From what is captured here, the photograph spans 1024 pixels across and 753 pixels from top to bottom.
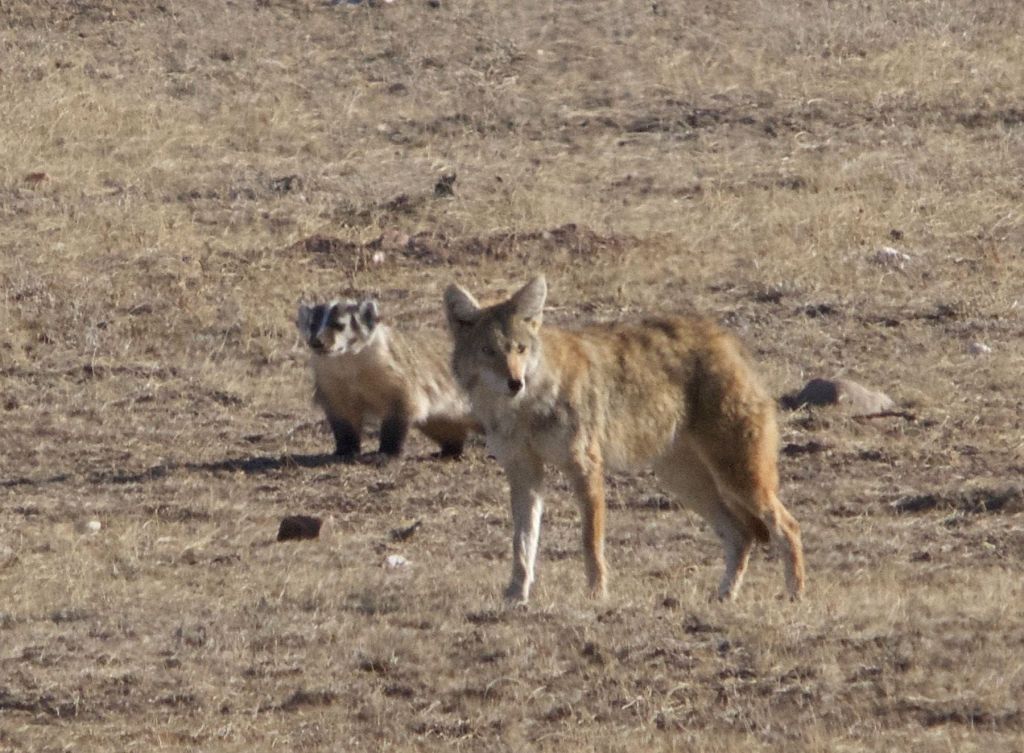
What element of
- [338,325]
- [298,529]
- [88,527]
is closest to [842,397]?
[338,325]

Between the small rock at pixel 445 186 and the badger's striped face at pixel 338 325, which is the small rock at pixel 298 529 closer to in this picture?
the badger's striped face at pixel 338 325

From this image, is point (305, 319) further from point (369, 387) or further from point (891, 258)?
point (891, 258)

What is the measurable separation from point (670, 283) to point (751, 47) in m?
6.65

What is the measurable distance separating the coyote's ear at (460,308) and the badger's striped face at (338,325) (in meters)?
4.19

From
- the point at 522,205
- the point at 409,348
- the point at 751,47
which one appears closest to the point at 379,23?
the point at 751,47

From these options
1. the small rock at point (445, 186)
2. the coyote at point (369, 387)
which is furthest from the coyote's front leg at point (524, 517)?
the small rock at point (445, 186)

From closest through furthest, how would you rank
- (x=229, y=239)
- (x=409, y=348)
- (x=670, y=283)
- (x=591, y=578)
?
(x=591, y=578) → (x=409, y=348) → (x=670, y=283) → (x=229, y=239)

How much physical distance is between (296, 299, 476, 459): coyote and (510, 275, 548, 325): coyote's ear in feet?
14.1

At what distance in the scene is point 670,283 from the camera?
52.7 ft

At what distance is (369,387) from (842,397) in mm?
3067

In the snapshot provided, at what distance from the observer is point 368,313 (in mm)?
13656

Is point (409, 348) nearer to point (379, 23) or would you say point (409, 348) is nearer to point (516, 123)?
point (516, 123)

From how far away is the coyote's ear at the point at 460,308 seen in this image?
363 inches

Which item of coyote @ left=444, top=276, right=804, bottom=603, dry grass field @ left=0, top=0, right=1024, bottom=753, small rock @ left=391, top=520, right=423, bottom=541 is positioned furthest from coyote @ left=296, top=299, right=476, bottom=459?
coyote @ left=444, top=276, right=804, bottom=603
